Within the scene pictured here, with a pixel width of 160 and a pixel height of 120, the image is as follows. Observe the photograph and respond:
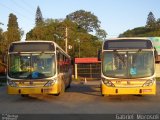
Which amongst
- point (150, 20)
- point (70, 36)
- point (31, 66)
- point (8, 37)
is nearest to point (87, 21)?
point (70, 36)

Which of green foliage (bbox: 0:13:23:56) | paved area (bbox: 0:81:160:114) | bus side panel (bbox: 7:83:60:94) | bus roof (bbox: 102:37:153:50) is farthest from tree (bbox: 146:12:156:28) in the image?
bus side panel (bbox: 7:83:60:94)

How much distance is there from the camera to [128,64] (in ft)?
63.8

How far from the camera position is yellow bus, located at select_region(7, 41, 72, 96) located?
793 inches

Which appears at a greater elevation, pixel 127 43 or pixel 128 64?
pixel 127 43

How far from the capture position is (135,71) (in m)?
19.3

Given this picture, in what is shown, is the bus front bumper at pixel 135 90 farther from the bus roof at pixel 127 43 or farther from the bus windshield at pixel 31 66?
the bus windshield at pixel 31 66

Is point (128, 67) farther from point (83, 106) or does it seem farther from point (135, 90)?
point (83, 106)

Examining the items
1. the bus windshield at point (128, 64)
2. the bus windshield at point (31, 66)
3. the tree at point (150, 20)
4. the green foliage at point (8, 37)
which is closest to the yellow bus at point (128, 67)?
the bus windshield at point (128, 64)

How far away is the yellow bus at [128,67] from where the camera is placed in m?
19.1

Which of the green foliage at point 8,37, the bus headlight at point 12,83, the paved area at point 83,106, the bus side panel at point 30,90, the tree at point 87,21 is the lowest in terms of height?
the paved area at point 83,106

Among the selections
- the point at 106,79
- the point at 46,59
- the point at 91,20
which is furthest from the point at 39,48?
the point at 91,20

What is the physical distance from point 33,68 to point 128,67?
4.62 m

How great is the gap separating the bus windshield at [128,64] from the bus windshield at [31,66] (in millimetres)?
2775

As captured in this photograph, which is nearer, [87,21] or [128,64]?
[128,64]
